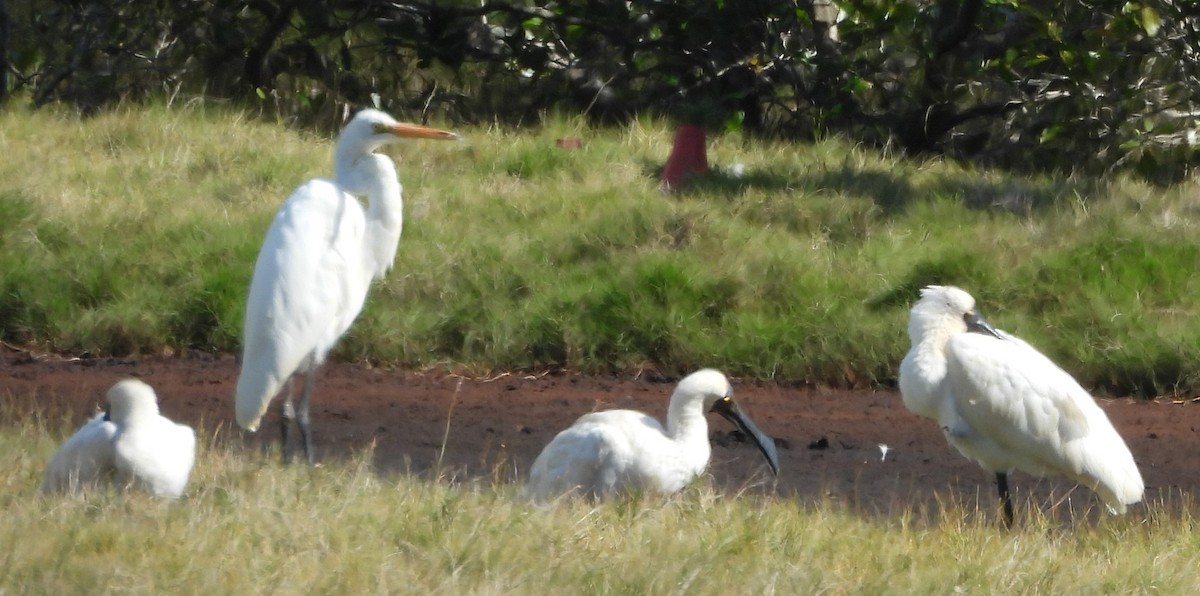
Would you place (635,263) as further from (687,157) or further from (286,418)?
(286,418)

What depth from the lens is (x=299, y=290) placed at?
614 cm

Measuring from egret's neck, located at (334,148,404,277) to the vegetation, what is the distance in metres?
4.36

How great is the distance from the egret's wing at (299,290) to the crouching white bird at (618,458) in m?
1.12

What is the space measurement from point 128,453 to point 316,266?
60.4 inches

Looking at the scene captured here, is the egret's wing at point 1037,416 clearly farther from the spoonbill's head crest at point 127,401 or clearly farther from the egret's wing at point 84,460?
the egret's wing at point 84,460

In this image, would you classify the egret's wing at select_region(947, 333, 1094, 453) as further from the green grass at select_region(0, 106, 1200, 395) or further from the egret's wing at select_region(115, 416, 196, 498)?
the egret's wing at select_region(115, 416, 196, 498)

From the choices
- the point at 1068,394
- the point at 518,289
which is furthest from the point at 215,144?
the point at 1068,394

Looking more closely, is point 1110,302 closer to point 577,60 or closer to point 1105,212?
point 1105,212

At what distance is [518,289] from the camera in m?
8.58

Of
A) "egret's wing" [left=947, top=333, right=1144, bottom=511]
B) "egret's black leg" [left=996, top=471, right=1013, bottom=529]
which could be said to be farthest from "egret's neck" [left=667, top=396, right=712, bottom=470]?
"egret's black leg" [left=996, top=471, right=1013, bottom=529]

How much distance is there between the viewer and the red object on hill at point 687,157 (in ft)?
32.5

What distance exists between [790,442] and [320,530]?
3212 mm

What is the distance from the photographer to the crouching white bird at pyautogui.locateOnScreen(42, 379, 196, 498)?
4.81m

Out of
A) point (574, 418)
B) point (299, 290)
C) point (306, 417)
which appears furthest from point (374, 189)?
point (574, 418)
